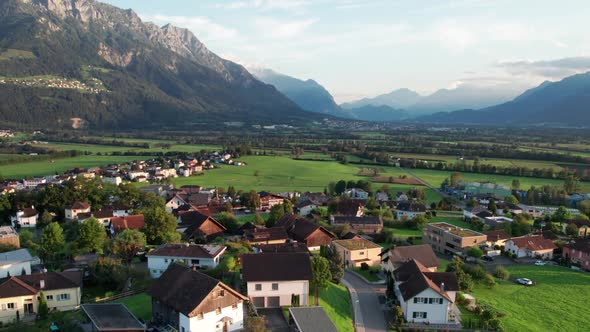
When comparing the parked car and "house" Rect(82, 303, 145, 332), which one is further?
the parked car

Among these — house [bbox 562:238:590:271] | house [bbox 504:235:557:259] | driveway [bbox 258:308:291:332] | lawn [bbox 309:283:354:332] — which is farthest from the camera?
house [bbox 504:235:557:259]

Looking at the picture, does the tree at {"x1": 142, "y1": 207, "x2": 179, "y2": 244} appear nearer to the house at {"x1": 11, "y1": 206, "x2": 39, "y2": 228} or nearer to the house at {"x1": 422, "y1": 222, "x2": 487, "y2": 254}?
the house at {"x1": 11, "y1": 206, "x2": 39, "y2": 228}

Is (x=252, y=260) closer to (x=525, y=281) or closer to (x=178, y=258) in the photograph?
(x=178, y=258)

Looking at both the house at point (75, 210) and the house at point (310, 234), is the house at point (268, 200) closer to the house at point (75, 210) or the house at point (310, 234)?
the house at point (310, 234)

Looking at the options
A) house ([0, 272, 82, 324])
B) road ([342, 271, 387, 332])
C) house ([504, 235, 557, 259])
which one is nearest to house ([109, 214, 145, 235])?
house ([0, 272, 82, 324])

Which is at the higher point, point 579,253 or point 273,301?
point 273,301

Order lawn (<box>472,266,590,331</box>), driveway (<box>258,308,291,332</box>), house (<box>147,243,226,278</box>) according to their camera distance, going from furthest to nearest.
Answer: house (<box>147,243,226,278</box>), lawn (<box>472,266,590,331</box>), driveway (<box>258,308,291,332</box>)

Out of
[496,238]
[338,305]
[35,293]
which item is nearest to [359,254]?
[338,305]
